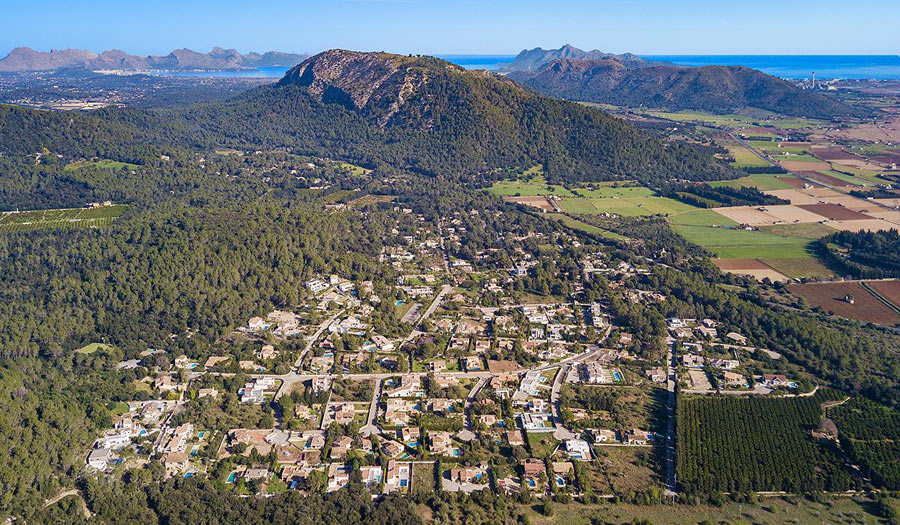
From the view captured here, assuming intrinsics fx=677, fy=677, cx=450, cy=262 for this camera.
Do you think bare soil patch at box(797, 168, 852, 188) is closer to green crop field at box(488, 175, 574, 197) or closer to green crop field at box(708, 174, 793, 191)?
green crop field at box(708, 174, 793, 191)

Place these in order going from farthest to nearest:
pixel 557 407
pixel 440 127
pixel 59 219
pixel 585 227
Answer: pixel 440 127
pixel 585 227
pixel 59 219
pixel 557 407

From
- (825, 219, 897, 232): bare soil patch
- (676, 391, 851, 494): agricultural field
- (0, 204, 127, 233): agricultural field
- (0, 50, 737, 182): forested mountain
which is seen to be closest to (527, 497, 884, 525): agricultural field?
(676, 391, 851, 494): agricultural field

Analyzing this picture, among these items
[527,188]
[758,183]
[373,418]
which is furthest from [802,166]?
[373,418]

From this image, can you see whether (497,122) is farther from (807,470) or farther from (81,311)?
(807,470)

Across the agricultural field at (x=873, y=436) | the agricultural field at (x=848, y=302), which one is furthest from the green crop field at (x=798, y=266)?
the agricultural field at (x=873, y=436)

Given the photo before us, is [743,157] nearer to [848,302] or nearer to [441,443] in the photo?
[848,302]
